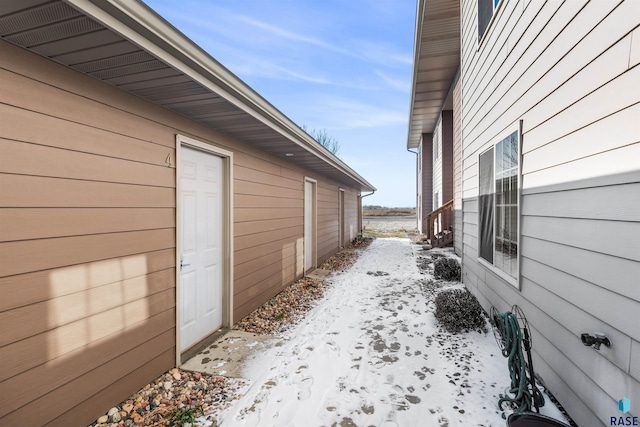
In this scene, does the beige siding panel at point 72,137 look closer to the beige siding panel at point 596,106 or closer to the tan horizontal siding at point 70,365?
the tan horizontal siding at point 70,365

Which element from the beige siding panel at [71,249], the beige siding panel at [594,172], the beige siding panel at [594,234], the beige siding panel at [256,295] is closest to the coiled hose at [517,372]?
the beige siding panel at [594,234]

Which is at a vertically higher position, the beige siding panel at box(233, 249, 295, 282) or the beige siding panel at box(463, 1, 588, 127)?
the beige siding panel at box(463, 1, 588, 127)

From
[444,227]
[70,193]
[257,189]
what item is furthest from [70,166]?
[444,227]

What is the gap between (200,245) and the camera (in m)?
3.14

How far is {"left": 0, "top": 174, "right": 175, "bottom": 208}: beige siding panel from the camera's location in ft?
5.17

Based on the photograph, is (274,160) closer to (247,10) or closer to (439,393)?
(439,393)

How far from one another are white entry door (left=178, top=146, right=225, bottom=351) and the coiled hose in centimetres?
270

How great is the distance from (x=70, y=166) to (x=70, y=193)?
0.17 metres

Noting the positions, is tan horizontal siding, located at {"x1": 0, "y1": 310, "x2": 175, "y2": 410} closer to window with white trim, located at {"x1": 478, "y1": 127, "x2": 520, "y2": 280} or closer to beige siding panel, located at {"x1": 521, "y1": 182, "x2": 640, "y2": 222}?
beige siding panel, located at {"x1": 521, "y1": 182, "x2": 640, "y2": 222}

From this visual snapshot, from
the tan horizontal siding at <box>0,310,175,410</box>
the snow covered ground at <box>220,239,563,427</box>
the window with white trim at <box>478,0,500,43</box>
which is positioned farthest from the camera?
the window with white trim at <box>478,0,500,43</box>

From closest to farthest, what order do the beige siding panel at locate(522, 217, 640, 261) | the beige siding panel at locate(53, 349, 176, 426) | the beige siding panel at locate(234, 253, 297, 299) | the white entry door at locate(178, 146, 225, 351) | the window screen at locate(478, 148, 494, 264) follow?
1. the beige siding panel at locate(522, 217, 640, 261)
2. the beige siding panel at locate(53, 349, 176, 426)
3. the white entry door at locate(178, 146, 225, 351)
4. the window screen at locate(478, 148, 494, 264)
5. the beige siding panel at locate(234, 253, 297, 299)

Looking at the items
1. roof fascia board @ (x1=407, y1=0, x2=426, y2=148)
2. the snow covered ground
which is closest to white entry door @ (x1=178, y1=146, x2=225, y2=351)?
the snow covered ground

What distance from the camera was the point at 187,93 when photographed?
233 centimetres

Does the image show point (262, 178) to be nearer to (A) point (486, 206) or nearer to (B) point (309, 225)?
(B) point (309, 225)
